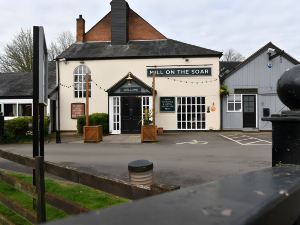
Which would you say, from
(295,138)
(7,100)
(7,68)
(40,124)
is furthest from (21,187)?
(7,68)

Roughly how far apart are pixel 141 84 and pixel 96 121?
3.81 meters

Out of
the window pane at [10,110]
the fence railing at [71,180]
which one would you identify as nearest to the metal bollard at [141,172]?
the fence railing at [71,180]

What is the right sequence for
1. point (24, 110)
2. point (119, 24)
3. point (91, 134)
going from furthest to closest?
point (119, 24) < point (24, 110) < point (91, 134)

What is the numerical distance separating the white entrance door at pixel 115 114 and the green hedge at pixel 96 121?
342 millimetres

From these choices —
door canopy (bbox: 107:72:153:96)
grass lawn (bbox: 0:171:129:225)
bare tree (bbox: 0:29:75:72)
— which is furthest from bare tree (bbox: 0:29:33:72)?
grass lawn (bbox: 0:171:129:225)

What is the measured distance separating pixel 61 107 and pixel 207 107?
1030 centimetres

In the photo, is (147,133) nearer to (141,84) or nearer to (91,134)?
(91,134)

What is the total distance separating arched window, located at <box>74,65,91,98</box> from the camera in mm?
22984

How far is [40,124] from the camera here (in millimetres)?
5641

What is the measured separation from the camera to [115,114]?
70.6 ft

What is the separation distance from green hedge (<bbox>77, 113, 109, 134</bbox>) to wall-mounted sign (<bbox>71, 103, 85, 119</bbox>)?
1969mm

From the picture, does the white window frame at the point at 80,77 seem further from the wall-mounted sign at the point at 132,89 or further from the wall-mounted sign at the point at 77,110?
the wall-mounted sign at the point at 132,89

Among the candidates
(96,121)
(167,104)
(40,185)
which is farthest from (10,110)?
(40,185)

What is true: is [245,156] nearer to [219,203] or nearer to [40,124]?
[40,124]
